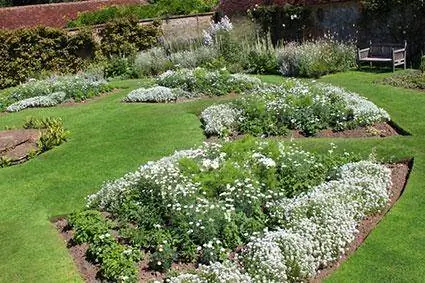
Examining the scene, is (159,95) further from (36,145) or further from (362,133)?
(362,133)

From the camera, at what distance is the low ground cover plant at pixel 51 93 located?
1797cm

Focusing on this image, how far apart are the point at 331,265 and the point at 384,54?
13.1 m

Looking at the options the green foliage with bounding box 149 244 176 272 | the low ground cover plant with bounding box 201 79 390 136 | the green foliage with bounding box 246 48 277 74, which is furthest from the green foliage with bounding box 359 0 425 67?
the green foliage with bounding box 149 244 176 272

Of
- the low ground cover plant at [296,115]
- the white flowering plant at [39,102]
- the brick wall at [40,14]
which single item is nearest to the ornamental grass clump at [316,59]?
the low ground cover plant at [296,115]

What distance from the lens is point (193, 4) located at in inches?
1133

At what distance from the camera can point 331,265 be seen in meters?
7.63

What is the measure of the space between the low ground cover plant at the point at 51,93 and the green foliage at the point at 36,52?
4109 millimetres

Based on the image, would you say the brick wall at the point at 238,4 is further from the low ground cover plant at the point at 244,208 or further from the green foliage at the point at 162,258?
the green foliage at the point at 162,258

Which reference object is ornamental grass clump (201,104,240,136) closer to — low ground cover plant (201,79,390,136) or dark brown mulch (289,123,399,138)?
low ground cover plant (201,79,390,136)

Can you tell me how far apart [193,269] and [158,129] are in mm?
6549

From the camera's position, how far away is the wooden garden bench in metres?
18.1

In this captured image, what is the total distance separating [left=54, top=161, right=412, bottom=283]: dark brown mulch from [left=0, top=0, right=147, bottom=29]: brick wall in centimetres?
2190

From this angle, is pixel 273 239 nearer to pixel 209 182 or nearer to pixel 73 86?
pixel 209 182

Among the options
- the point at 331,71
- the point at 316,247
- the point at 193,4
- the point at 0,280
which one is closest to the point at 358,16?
Result: the point at 331,71
